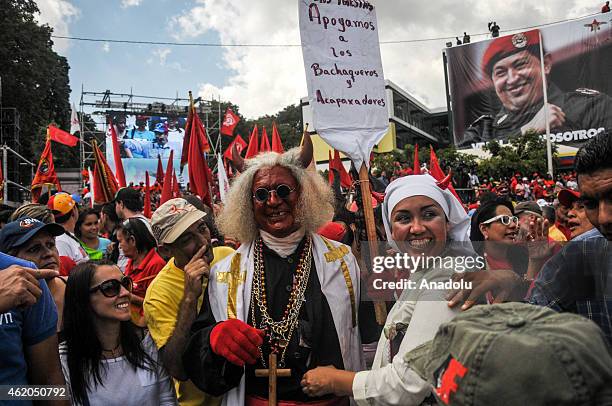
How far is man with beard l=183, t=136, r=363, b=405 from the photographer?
2.00m

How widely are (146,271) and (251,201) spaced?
4.91ft

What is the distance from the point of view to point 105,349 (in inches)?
94.7

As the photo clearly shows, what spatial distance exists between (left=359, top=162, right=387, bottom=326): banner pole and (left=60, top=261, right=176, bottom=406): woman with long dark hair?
1107 millimetres

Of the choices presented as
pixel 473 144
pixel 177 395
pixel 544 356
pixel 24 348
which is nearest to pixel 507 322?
pixel 544 356

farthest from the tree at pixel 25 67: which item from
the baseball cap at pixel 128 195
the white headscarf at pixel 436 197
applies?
the white headscarf at pixel 436 197

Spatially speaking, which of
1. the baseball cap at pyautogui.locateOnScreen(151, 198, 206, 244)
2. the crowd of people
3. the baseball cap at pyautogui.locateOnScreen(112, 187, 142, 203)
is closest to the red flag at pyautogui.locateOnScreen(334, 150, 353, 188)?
the baseball cap at pyautogui.locateOnScreen(112, 187, 142, 203)

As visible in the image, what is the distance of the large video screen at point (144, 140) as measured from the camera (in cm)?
3609

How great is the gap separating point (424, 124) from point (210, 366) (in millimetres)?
58671

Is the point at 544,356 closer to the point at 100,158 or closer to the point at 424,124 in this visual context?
the point at 100,158

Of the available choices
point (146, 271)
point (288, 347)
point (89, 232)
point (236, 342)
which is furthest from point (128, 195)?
point (236, 342)

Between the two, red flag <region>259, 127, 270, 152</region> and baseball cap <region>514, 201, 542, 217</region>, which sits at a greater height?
red flag <region>259, 127, 270, 152</region>

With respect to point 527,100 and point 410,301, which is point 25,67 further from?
point 527,100

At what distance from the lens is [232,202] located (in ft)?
8.08

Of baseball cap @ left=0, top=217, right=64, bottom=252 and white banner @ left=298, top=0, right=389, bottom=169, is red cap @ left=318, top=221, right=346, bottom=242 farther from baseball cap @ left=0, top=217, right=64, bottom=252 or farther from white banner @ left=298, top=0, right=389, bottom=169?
baseball cap @ left=0, top=217, right=64, bottom=252
